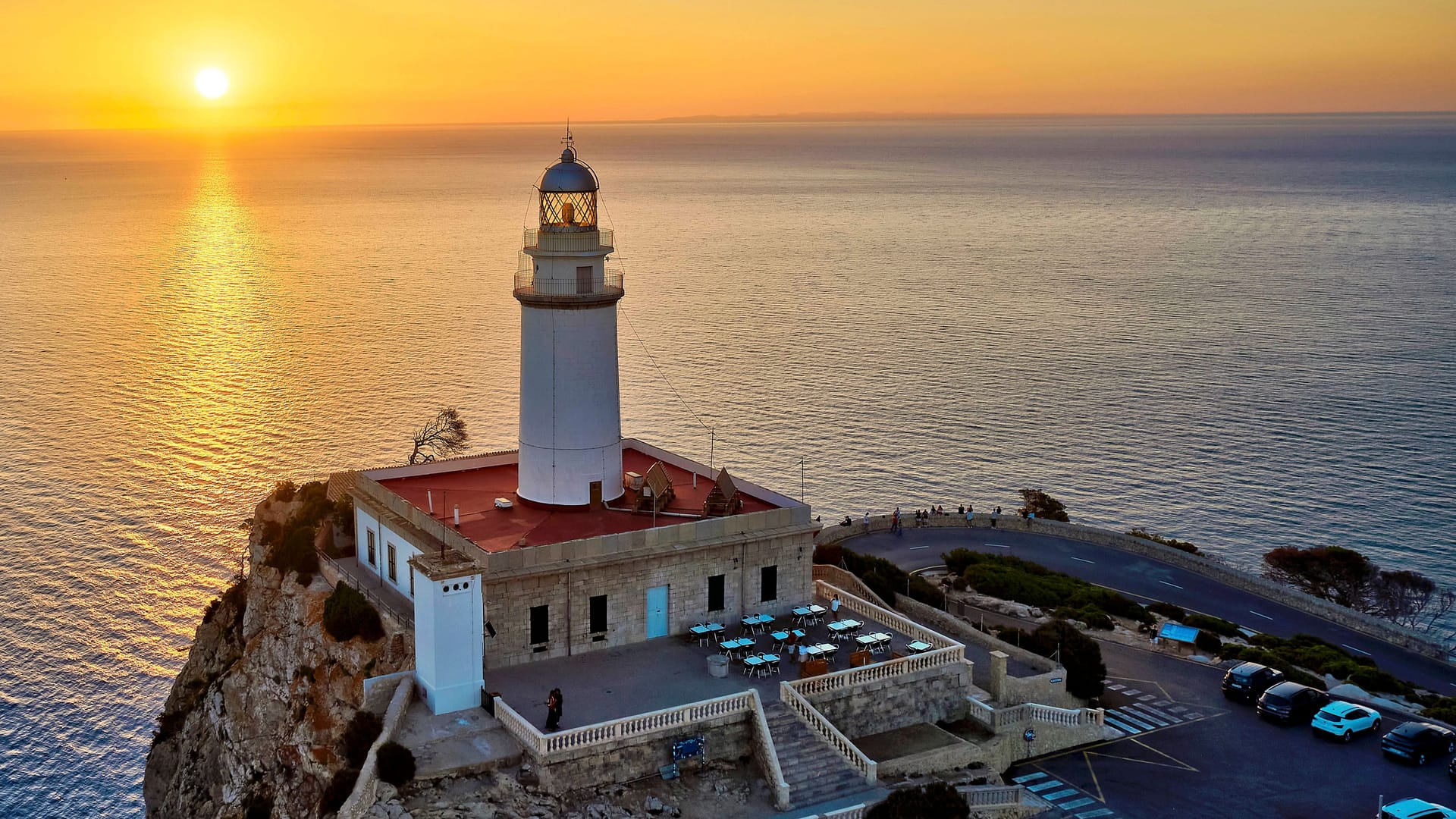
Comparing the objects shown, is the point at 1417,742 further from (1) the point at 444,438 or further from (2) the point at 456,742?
(1) the point at 444,438

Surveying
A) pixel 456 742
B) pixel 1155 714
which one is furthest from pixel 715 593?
pixel 1155 714

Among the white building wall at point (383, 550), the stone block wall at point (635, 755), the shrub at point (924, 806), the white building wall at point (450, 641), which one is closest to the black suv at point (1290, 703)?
the shrub at point (924, 806)

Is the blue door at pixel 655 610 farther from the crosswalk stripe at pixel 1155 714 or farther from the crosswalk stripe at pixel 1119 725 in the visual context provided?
the crosswalk stripe at pixel 1155 714

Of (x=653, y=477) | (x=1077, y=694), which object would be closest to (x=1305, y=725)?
(x=1077, y=694)

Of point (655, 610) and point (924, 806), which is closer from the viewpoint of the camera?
point (924, 806)

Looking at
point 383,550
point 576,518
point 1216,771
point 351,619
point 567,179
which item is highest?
point 567,179

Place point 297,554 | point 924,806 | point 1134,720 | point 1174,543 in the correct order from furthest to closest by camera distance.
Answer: point 1174,543 < point 297,554 < point 1134,720 < point 924,806

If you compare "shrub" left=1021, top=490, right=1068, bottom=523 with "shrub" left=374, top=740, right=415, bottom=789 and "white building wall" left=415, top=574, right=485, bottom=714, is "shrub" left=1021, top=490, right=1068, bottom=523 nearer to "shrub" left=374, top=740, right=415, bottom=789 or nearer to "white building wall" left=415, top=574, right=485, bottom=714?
"white building wall" left=415, top=574, right=485, bottom=714
